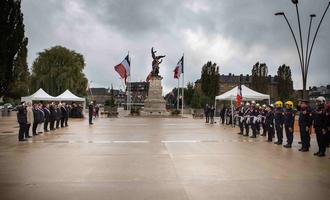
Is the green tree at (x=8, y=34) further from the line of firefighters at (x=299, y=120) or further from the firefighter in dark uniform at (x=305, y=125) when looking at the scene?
the firefighter in dark uniform at (x=305, y=125)

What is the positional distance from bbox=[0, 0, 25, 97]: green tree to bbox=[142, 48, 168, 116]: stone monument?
124 feet

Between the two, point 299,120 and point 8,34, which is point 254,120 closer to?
point 299,120

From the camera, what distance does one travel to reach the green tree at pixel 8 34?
22.1m

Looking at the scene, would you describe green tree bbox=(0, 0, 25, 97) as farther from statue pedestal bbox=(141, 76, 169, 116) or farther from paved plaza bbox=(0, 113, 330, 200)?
statue pedestal bbox=(141, 76, 169, 116)

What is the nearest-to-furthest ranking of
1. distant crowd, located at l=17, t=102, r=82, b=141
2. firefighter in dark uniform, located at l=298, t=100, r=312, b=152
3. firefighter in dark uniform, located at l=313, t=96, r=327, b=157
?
1. firefighter in dark uniform, located at l=313, t=96, r=327, b=157
2. firefighter in dark uniform, located at l=298, t=100, r=312, b=152
3. distant crowd, located at l=17, t=102, r=82, b=141

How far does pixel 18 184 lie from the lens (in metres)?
8.91

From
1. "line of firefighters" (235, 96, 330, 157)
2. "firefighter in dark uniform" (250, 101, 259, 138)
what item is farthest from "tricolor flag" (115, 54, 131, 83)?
"firefighter in dark uniform" (250, 101, 259, 138)

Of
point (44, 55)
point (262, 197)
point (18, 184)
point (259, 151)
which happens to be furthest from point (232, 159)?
point (44, 55)

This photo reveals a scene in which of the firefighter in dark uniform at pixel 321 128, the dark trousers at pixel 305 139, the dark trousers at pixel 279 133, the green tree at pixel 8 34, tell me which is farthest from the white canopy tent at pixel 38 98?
the firefighter in dark uniform at pixel 321 128

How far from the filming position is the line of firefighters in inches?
576

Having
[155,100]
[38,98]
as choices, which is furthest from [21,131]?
[155,100]

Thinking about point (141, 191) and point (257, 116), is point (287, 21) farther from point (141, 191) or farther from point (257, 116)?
point (141, 191)

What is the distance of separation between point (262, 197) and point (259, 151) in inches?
318

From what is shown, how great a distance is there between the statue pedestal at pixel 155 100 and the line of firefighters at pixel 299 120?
37711 millimetres
